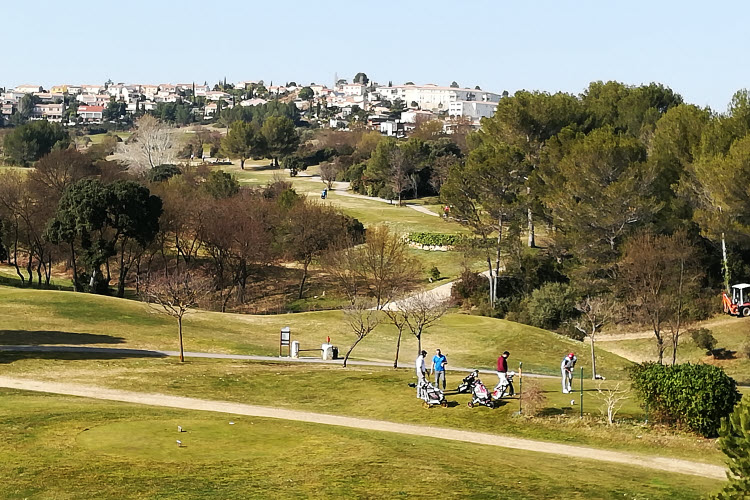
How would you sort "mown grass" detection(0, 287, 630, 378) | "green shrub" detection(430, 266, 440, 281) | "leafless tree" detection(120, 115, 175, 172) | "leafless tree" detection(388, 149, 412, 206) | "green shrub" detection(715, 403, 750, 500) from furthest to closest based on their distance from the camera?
1. "leafless tree" detection(120, 115, 175, 172)
2. "leafless tree" detection(388, 149, 412, 206)
3. "green shrub" detection(430, 266, 440, 281)
4. "mown grass" detection(0, 287, 630, 378)
5. "green shrub" detection(715, 403, 750, 500)

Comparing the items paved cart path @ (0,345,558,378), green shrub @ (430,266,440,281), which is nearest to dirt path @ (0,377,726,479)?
paved cart path @ (0,345,558,378)

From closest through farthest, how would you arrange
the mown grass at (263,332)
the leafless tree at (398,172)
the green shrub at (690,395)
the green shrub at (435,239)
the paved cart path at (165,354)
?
the green shrub at (690,395), the paved cart path at (165,354), the mown grass at (263,332), the green shrub at (435,239), the leafless tree at (398,172)

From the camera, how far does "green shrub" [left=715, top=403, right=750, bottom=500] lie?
1410 centimetres

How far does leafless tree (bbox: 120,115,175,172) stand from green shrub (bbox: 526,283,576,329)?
3225 inches

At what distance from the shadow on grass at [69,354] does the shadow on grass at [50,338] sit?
1638 millimetres

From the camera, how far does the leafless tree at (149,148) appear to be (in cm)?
13238

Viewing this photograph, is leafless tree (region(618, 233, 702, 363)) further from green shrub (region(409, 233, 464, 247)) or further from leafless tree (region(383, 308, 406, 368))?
green shrub (region(409, 233, 464, 247))

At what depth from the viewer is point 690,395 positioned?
85.0 ft

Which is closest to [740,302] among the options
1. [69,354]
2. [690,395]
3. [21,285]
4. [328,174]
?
[690,395]

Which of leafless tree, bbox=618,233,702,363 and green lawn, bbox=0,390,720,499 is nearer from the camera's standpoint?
green lawn, bbox=0,390,720,499

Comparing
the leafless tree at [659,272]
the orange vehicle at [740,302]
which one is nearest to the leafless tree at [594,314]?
the leafless tree at [659,272]

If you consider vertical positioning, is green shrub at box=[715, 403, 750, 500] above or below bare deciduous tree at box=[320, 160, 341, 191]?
below

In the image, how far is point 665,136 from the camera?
6975 cm

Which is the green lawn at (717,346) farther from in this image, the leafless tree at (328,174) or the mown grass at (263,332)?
the leafless tree at (328,174)
